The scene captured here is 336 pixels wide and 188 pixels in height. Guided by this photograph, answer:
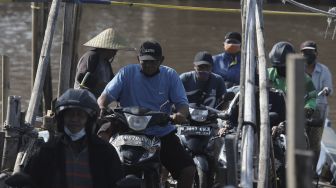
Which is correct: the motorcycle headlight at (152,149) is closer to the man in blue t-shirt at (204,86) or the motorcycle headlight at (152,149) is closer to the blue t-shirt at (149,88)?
the blue t-shirt at (149,88)

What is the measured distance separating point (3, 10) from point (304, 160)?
24969 millimetres

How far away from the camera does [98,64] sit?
844 centimetres

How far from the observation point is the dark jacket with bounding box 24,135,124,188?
193 inches

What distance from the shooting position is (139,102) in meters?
6.72

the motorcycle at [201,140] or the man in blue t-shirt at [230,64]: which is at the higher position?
the man in blue t-shirt at [230,64]

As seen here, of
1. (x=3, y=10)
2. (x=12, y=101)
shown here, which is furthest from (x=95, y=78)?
(x=3, y=10)

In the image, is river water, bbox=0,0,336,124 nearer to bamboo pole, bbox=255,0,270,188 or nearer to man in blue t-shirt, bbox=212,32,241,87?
man in blue t-shirt, bbox=212,32,241,87

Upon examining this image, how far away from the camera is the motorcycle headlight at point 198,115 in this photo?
7660 mm

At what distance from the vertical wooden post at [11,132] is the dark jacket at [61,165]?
0.49 metres

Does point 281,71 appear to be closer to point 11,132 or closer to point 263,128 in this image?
point 263,128

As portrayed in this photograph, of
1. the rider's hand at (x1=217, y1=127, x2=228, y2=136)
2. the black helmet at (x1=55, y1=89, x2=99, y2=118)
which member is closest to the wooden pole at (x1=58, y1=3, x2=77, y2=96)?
the rider's hand at (x1=217, y1=127, x2=228, y2=136)

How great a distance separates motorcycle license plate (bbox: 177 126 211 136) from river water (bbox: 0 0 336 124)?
379 inches

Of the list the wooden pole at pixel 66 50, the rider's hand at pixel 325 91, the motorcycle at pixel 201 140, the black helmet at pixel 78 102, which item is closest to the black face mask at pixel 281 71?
the motorcycle at pixel 201 140

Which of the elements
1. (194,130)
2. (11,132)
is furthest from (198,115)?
(11,132)
